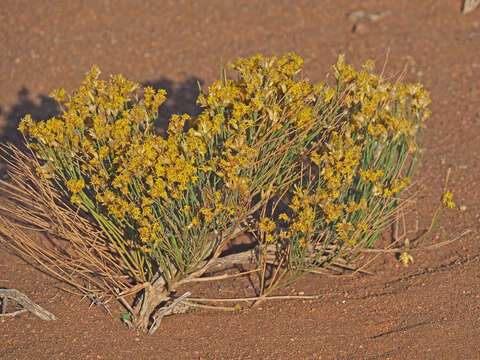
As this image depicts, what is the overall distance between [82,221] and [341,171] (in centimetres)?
137

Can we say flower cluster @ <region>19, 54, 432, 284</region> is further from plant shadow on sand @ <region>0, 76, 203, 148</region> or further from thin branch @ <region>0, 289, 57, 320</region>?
plant shadow on sand @ <region>0, 76, 203, 148</region>

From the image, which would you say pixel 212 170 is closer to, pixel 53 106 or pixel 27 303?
pixel 27 303

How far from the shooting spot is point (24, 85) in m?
5.39

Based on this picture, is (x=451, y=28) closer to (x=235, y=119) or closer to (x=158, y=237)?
(x=235, y=119)

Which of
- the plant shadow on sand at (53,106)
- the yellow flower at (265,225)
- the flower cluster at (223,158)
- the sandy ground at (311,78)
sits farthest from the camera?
the plant shadow on sand at (53,106)

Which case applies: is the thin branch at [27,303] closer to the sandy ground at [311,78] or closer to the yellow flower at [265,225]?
the sandy ground at [311,78]

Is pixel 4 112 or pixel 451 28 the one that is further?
pixel 451 28

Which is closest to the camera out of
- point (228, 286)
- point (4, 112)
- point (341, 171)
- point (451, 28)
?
point (341, 171)

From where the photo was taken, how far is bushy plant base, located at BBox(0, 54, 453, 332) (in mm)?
2586

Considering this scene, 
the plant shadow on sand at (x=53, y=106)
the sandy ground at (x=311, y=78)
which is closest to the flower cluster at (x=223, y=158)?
the sandy ground at (x=311, y=78)

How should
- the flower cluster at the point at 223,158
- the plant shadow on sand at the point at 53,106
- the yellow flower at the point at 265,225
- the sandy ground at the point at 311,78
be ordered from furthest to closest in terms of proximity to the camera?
the plant shadow on sand at the point at 53,106
the sandy ground at the point at 311,78
the yellow flower at the point at 265,225
the flower cluster at the point at 223,158

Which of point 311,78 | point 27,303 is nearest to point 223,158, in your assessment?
point 27,303

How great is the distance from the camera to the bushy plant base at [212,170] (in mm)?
2586

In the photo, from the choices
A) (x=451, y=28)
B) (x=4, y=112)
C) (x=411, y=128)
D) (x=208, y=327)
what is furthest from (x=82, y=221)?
(x=451, y=28)
